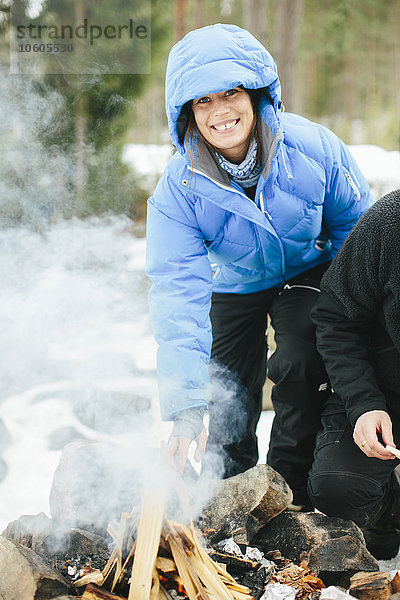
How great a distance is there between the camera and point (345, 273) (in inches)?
81.8

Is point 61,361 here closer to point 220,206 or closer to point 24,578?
point 220,206

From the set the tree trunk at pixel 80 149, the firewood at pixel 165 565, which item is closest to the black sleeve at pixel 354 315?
the firewood at pixel 165 565

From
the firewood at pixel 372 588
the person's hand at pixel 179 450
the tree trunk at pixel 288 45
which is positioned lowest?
the firewood at pixel 372 588

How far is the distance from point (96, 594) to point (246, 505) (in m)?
0.64

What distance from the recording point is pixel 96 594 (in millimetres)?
1640

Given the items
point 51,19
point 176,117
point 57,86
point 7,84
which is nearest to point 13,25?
point 57,86

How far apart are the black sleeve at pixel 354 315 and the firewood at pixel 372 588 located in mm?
553

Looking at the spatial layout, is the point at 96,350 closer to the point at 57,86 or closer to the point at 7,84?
the point at 7,84

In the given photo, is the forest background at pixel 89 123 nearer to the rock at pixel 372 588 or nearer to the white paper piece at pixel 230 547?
the white paper piece at pixel 230 547

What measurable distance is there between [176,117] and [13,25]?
5927 mm

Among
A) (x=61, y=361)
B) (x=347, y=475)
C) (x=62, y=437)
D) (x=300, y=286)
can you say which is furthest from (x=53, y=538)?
(x=61, y=361)

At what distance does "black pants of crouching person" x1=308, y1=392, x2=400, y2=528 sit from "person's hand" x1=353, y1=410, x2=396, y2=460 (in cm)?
15

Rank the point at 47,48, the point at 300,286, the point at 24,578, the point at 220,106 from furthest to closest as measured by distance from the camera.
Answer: the point at 47,48 < the point at 300,286 < the point at 220,106 < the point at 24,578

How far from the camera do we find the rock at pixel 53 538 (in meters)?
1.88
